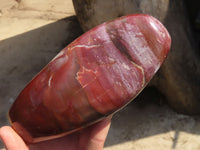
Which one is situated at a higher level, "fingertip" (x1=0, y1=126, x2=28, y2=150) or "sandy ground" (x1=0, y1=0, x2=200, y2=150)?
"fingertip" (x1=0, y1=126, x2=28, y2=150)

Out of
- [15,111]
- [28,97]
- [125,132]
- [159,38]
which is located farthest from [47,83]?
[125,132]

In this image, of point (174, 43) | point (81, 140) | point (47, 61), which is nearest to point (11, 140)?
point (81, 140)

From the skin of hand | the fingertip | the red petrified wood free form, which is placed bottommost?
the skin of hand

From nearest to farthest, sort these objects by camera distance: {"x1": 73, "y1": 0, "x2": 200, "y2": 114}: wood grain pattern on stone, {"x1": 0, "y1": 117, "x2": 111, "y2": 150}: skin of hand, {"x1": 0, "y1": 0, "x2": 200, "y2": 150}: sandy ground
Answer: {"x1": 0, "y1": 117, "x2": 111, "y2": 150}: skin of hand, {"x1": 73, "y1": 0, "x2": 200, "y2": 114}: wood grain pattern on stone, {"x1": 0, "y1": 0, "x2": 200, "y2": 150}: sandy ground

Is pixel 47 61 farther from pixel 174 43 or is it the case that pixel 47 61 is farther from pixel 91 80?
pixel 91 80

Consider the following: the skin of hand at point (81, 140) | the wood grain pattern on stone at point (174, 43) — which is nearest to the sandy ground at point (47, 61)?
the wood grain pattern on stone at point (174, 43)

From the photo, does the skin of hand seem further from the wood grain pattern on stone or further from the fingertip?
the wood grain pattern on stone

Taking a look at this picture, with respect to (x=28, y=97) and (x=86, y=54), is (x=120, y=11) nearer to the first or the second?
(x=86, y=54)

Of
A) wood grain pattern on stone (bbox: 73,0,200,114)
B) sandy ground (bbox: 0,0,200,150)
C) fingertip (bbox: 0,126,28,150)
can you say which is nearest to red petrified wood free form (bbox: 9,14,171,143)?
fingertip (bbox: 0,126,28,150)
